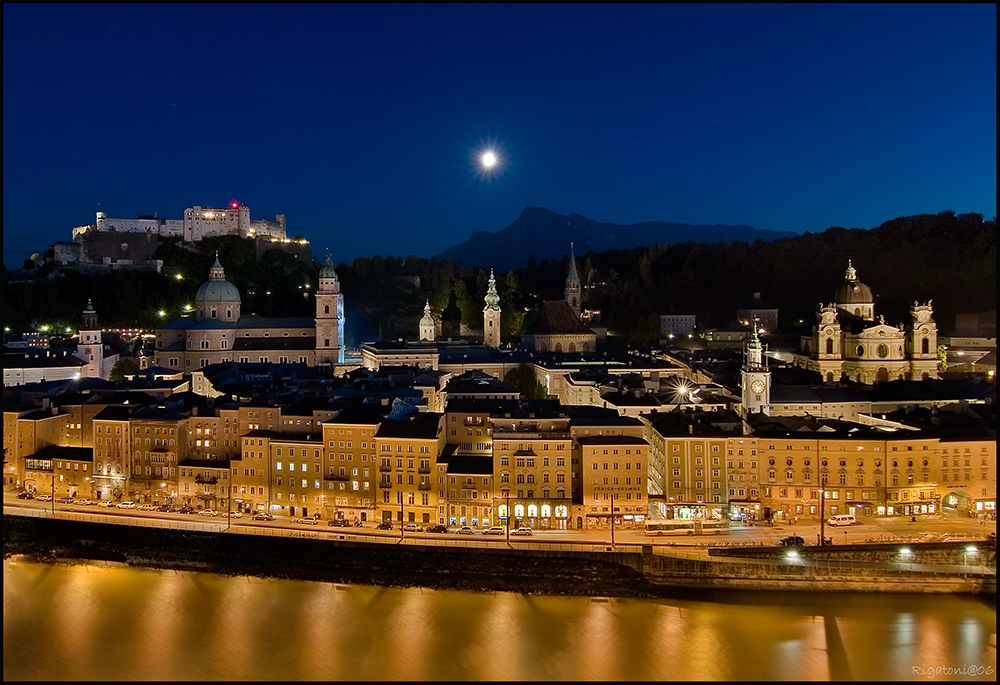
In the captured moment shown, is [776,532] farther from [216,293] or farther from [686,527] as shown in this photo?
[216,293]

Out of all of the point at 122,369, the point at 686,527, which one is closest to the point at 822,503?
the point at 686,527

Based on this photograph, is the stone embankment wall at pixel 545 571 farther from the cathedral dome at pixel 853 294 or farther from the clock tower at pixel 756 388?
the cathedral dome at pixel 853 294

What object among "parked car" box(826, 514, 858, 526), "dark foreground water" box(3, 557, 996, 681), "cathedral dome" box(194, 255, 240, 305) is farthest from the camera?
"cathedral dome" box(194, 255, 240, 305)

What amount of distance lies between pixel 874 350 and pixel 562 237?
7508 cm

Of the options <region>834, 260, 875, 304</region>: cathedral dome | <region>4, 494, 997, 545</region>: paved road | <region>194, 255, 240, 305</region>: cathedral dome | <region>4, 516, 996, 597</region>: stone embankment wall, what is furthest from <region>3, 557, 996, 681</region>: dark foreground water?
<region>194, 255, 240, 305</region>: cathedral dome

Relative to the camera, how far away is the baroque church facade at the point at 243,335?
26922 millimetres

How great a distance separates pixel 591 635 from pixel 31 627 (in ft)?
25.3

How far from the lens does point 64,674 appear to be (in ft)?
33.2

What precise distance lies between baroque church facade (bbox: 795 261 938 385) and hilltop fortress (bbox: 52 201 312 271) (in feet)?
84.8

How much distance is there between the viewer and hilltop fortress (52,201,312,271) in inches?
1391

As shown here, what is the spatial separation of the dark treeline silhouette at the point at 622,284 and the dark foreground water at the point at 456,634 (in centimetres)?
2018

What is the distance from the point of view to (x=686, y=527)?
13.9 metres

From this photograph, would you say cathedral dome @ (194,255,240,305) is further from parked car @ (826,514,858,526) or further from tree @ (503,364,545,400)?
parked car @ (826,514,858,526)

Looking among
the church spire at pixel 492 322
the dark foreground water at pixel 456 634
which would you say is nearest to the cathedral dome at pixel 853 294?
the church spire at pixel 492 322
